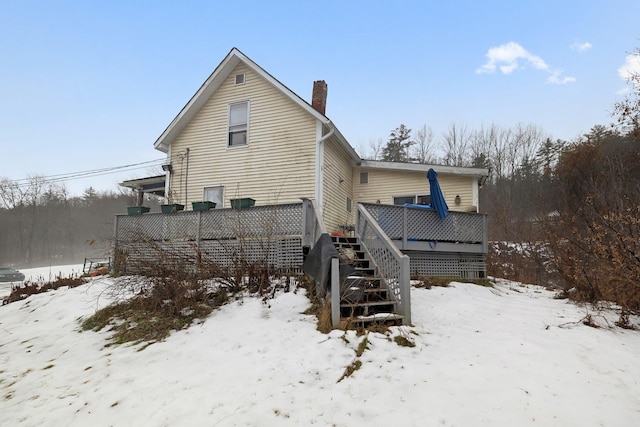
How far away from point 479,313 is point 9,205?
6201 cm

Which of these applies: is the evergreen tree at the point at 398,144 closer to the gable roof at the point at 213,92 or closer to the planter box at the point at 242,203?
the gable roof at the point at 213,92

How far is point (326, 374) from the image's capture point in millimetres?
3914

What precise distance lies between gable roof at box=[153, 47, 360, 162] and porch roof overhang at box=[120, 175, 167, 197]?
1.55 meters

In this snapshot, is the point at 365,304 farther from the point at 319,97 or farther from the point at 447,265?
the point at 319,97

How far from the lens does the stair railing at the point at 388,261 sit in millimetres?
5496

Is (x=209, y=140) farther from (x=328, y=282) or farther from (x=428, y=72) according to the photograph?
(x=428, y=72)

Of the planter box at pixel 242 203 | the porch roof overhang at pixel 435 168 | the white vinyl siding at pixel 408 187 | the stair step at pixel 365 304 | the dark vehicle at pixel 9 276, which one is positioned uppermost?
the porch roof overhang at pixel 435 168

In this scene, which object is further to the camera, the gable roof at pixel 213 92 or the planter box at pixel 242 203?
the gable roof at pixel 213 92

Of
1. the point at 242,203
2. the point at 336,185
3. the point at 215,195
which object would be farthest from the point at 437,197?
the point at 215,195

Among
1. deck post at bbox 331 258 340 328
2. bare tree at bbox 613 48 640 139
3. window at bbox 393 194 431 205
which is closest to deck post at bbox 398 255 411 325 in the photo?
deck post at bbox 331 258 340 328

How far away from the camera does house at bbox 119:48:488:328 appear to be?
8789mm

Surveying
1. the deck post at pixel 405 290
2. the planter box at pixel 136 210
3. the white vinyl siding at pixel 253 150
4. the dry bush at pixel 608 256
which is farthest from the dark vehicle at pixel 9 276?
the dry bush at pixel 608 256

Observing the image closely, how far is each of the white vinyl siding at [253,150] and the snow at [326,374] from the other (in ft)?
18.9

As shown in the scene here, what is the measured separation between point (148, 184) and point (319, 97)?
8513mm
